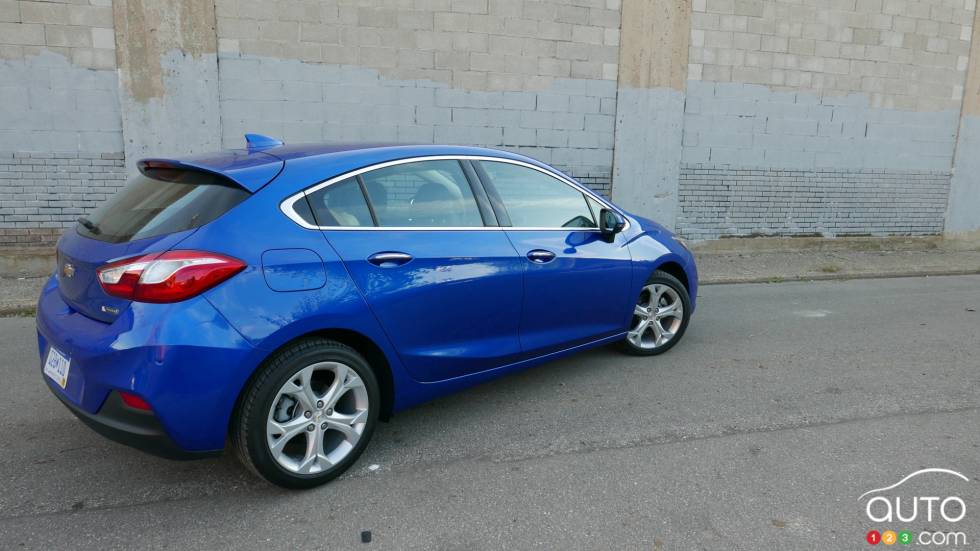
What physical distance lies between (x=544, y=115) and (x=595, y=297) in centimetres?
495

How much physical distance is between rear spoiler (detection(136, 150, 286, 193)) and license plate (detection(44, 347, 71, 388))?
3.22ft

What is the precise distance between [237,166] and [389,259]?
2.71ft

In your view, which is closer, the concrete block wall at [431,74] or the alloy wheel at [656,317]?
the alloy wheel at [656,317]

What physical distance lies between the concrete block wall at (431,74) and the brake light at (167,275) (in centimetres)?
546

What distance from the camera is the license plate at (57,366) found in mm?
2891

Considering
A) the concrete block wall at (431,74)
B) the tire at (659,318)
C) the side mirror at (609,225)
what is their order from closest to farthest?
the side mirror at (609,225) → the tire at (659,318) → the concrete block wall at (431,74)

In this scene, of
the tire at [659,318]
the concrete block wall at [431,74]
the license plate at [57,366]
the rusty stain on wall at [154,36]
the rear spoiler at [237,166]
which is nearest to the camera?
the license plate at [57,366]

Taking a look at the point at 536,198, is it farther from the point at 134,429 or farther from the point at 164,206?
the point at 134,429

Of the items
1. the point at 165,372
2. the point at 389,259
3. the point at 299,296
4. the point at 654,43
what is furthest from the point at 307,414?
the point at 654,43

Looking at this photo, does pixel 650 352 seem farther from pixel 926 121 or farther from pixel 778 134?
pixel 926 121

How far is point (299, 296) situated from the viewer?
2918 millimetres

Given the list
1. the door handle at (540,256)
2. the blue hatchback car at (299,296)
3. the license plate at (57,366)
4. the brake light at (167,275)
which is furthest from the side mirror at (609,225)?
the license plate at (57,366)

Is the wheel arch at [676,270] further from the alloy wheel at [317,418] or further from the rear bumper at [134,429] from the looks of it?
the rear bumper at [134,429]

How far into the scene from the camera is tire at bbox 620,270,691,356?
16.3 ft
